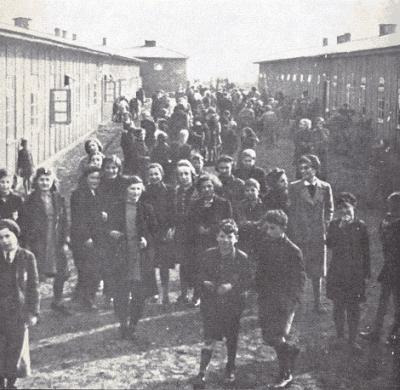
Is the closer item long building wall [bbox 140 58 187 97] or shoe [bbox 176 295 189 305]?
shoe [bbox 176 295 189 305]

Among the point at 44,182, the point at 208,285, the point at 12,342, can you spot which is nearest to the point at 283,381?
the point at 208,285

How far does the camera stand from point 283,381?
644 centimetres

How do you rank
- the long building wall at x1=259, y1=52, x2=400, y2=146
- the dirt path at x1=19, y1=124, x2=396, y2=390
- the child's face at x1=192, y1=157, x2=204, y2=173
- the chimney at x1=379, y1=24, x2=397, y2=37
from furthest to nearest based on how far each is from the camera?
the chimney at x1=379, y1=24, x2=397, y2=37 < the long building wall at x1=259, y1=52, x2=400, y2=146 < the child's face at x1=192, y1=157, x2=204, y2=173 < the dirt path at x1=19, y1=124, x2=396, y2=390

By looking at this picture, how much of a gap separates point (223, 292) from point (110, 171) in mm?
2804

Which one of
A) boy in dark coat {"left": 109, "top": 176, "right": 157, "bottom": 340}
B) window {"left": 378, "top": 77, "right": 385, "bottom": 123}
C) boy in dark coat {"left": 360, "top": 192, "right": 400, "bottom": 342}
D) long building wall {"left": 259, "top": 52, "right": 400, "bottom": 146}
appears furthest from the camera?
window {"left": 378, "top": 77, "right": 385, "bottom": 123}

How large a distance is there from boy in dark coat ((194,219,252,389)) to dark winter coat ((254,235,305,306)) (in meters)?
0.21

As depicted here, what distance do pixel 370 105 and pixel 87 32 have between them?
47.3 meters

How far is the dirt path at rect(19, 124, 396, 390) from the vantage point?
6566 mm


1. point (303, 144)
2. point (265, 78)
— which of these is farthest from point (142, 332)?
point (265, 78)

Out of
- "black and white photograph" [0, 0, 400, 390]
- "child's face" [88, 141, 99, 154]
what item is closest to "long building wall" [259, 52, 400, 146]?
"black and white photograph" [0, 0, 400, 390]

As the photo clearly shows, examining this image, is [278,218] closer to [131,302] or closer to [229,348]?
[229,348]

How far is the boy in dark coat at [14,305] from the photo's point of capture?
19.2 ft

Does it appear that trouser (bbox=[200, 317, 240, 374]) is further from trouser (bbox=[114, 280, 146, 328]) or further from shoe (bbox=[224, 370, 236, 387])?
trouser (bbox=[114, 280, 146, 328])

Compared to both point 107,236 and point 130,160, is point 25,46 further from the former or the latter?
point 107,236
